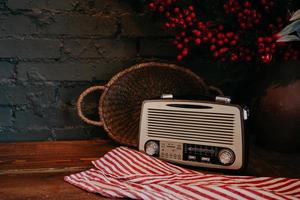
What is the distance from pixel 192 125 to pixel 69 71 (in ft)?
1.84

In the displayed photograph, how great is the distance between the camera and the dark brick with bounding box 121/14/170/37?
4.59ft

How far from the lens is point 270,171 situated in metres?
1.09

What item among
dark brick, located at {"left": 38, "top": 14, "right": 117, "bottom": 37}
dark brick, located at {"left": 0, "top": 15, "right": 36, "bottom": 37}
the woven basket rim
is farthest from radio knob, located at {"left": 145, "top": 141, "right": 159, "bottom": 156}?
dark brick, located at {"left": 0, "top": 15, "right": 36, "bottom": 37}

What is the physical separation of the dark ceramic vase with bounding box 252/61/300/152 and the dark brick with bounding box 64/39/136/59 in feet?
1.61

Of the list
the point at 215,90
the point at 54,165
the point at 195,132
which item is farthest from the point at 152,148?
the point at 215,90

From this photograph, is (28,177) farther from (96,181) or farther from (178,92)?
(178,92)

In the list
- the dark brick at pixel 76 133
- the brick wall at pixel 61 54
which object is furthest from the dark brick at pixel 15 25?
the dark brick at pixel 76 133

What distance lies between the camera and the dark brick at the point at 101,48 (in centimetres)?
138

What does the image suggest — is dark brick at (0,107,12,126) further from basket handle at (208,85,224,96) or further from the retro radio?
basket handle at (208,85,224,96)

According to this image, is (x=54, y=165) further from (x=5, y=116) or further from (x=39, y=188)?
(x=5, y=116)

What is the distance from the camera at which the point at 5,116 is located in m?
1.37

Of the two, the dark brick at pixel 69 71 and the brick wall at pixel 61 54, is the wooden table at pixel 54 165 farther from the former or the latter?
the dark brick at pixel 69 71

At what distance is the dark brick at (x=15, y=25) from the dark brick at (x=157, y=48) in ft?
1.32

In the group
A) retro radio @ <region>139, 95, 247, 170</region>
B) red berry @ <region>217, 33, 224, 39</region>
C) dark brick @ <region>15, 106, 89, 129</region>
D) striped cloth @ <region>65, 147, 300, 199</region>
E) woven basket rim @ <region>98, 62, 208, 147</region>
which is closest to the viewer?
striped cloth @ <region>65, 147, 300, 199</region>
